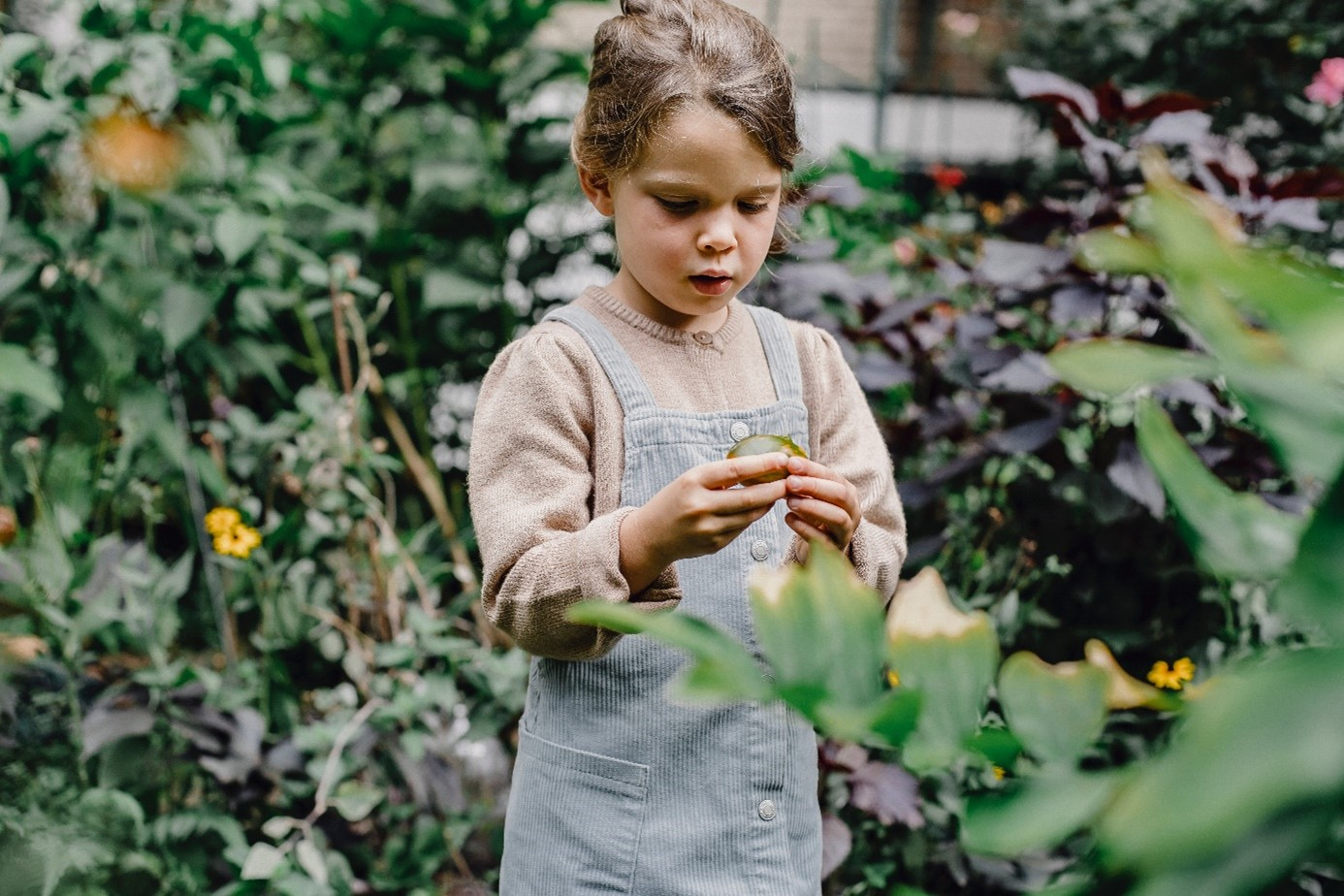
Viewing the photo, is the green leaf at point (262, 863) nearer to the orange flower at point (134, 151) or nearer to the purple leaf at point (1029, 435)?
the orange flower at point (134, 151)

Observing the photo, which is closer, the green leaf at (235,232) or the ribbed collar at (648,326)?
the ribbed collar at (648,326)

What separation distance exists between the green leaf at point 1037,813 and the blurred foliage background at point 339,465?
1376mm

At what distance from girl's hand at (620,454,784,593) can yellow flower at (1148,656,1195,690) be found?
110 cm

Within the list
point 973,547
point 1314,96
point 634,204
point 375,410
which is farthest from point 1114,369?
point 1314,96

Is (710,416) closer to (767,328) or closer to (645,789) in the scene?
(767,328)

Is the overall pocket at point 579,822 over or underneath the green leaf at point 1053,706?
underneath

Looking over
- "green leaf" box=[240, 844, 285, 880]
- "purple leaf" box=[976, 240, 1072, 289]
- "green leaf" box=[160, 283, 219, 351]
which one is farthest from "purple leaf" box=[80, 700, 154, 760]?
"purple leaf" box=[976, 240, 1072, 289]

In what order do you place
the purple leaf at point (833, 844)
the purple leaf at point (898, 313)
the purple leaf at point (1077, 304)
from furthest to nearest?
the purple leaf at point (898, 313)
the purple leaf at point (1077, 304)
the purple leaf at point (833, 844)

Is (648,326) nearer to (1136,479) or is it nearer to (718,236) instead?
(718,236)

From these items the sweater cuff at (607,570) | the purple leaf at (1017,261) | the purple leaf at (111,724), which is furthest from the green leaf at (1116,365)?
the purple leaf at (111,724)

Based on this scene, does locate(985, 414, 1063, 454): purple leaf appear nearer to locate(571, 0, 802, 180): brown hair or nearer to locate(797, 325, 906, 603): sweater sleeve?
locate(797, 325, 906, 603): sweater sleeve

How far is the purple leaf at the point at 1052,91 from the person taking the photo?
2.05 metres

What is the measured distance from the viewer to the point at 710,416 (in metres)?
1.31

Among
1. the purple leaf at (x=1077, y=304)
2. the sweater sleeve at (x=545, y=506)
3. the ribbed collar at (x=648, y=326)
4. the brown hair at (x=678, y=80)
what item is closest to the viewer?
the sweater sleeve at (x=545, y=506)
